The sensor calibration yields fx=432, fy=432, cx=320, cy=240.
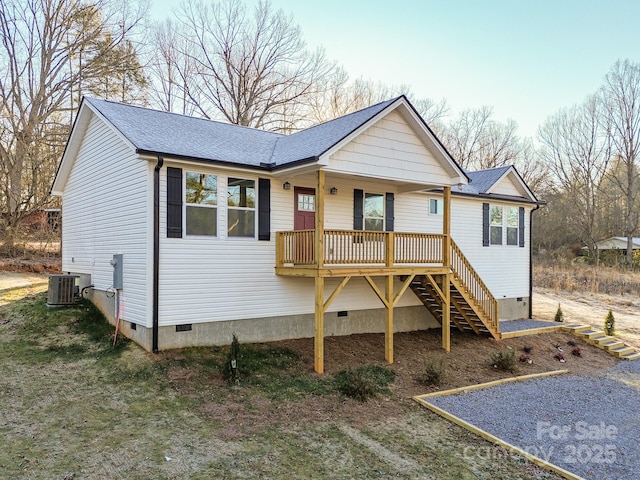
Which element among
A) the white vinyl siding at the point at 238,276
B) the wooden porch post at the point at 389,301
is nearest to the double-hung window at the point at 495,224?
the white vinyl siding at the point at 238,276

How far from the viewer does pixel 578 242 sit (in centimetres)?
4141

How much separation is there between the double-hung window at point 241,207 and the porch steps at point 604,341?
11.9 metres

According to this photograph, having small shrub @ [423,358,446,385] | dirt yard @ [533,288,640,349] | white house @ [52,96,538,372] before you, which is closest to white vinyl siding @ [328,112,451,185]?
white house @ [52,96,538,372]

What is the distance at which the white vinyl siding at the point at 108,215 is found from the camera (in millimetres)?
9425

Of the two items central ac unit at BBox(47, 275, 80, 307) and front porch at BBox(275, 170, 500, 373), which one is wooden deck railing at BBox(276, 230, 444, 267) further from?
central ac unit at BBox(47, 275, 80, 307)

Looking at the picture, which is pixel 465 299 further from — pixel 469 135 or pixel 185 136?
pixel 469 135

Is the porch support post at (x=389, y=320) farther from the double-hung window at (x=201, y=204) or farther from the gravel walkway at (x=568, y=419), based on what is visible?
the double-hung window at (x=201, y=204)

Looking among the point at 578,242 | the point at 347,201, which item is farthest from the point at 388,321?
the point at 578,242

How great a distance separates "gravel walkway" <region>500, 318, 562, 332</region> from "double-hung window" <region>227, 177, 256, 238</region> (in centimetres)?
918

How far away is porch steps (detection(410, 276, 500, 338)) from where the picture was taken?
12648 mm

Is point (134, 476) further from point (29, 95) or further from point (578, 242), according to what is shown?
point (578, 242)

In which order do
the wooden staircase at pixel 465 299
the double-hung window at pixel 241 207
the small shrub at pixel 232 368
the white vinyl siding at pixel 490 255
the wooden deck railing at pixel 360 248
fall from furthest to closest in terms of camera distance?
1. the white vinyl siding at pixel 490 255
2. the wooden staircase at pixel 465 299
3. the double-hung window at pixel 241 207
4. the wooden deck railing at pixel 360 248
5. the small shrub at pixel 232 368

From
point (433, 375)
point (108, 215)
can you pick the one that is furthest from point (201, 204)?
point (433, 375)

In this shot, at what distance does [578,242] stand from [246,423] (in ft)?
142
